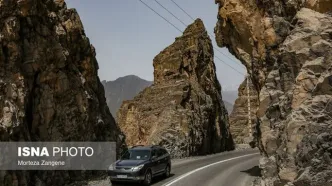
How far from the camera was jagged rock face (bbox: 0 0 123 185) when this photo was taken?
18141mm

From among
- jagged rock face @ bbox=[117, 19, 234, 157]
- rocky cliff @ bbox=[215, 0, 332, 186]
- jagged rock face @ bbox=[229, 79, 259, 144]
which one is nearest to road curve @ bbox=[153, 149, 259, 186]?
rocky cliff @ bbox=[215, 0, 332, 186]

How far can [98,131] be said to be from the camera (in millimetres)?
25266

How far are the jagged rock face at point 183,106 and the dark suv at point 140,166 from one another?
13.8m

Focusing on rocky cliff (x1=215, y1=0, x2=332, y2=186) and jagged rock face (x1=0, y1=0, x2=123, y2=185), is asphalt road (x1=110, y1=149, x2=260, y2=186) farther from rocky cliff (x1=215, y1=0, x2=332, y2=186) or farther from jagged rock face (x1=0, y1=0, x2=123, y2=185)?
jagged rock face (x1=0, y1=0, x2=123, y2=185)

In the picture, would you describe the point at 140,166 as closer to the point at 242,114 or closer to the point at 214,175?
the point at 214,175

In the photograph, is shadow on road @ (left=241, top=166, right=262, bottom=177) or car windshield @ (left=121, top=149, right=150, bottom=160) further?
shadow on road @ (left=241, top=166, right=262, bottom=177)

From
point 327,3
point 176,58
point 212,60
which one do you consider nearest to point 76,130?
point 327,3

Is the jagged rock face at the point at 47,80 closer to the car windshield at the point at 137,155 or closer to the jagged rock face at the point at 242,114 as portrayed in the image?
the car windshield at the point at 137,155

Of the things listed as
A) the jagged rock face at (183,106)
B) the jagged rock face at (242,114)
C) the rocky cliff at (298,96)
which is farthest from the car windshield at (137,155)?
the jagged rock face at (242,114)

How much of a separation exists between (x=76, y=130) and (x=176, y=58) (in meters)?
21.2

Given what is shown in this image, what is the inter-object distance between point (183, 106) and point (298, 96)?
25.0m

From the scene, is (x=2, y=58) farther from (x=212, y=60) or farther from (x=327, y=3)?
(x=212, y=60)

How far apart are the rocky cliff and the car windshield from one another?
594cm

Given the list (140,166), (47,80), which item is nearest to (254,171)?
(140,166)
